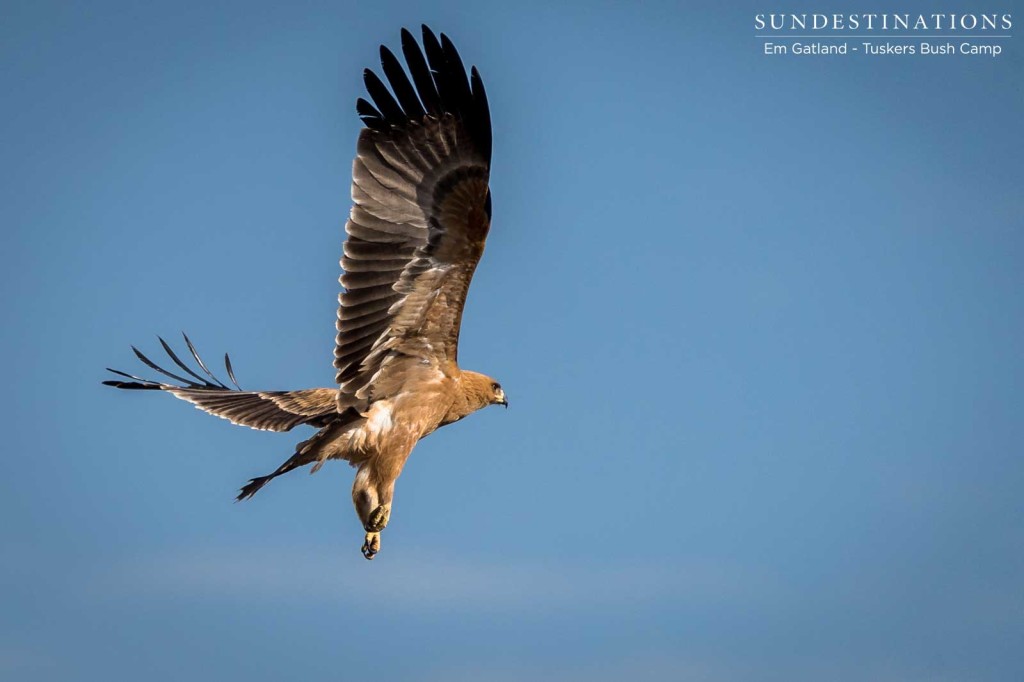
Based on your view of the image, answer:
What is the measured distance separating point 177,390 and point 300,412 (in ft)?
4.09

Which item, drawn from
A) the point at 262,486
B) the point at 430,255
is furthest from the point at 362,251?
the point at 262,486

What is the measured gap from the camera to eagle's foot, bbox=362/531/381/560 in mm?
10375

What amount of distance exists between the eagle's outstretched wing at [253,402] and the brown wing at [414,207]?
0.47m

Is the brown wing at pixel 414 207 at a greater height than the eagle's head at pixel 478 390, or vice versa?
the brown wing at pixel 414 207

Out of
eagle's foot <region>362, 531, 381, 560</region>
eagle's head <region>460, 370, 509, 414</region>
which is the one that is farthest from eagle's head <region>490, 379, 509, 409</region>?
eagle's foot <region>362, 531, 381, 560</region>

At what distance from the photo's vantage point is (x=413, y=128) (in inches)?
401

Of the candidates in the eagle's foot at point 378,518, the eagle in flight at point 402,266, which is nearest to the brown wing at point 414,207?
the eagle in flight at point 402,266

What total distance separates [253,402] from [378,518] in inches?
55.8

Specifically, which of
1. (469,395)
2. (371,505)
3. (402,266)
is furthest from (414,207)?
(371,505)

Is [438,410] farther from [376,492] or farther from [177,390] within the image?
[177,390]

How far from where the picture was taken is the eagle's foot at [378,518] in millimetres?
10336

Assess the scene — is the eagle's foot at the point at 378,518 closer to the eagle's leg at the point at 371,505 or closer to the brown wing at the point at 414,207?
the eagle's leg at the point at 371,505

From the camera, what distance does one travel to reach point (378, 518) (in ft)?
34.0

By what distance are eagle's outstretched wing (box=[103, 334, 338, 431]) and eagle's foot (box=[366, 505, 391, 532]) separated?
722mm
